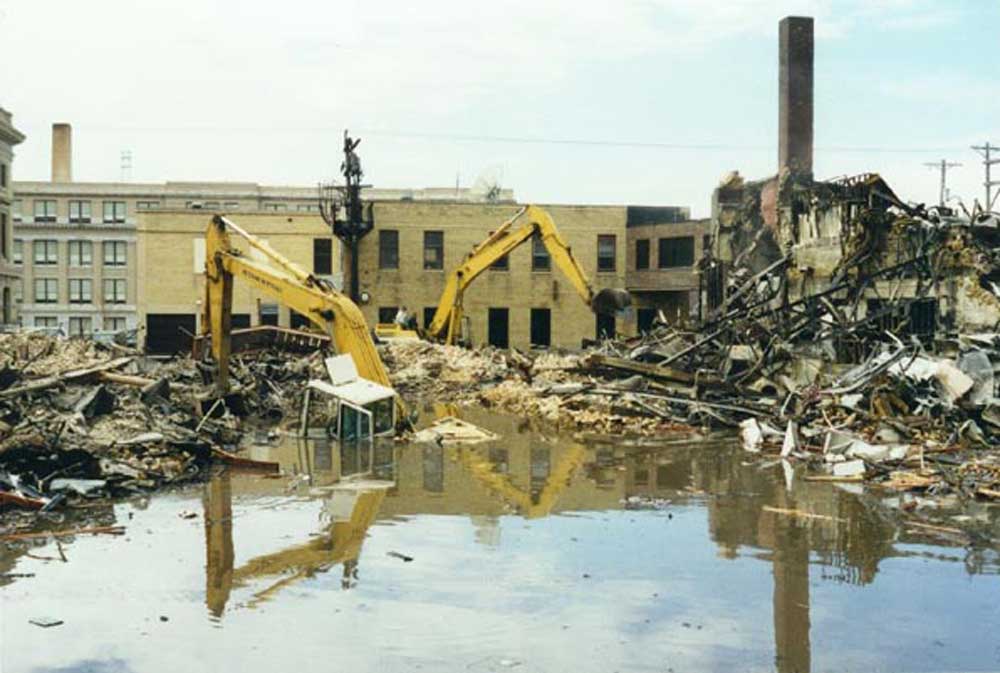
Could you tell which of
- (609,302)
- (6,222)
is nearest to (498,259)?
(609,302)

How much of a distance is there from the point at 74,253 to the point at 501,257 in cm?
7151

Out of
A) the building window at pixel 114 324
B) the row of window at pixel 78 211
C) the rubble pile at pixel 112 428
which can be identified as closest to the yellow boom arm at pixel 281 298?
the rubble pile at pixel 112 428

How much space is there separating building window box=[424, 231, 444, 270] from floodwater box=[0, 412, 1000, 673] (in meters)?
33.8

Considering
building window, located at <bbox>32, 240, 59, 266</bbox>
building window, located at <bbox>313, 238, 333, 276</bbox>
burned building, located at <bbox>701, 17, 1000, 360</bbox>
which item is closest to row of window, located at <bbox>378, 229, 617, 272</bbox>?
building window, located at <bbox>313, 238, 333, 276</bbox>

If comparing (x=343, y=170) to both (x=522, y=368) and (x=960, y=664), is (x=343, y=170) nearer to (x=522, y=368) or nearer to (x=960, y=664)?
(x=522, y=368)

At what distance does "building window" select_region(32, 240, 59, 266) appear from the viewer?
96.2 metres

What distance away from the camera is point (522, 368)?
30.5m

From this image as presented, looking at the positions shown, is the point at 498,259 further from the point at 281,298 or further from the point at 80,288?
the point at 80,288

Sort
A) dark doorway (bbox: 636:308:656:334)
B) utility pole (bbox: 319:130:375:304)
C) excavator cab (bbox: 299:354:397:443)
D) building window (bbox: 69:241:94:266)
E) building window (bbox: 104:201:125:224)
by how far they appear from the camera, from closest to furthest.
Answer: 1. excavator cab (bbox: 299:354:397:443)
2. utility pole (bbox: 319:130:375:304)
3. dark doorway (bbox: 636:308:656:334)
4. building window (bbox: 69:241:94:266)
5. building window (bbox: 104:201:125:224)

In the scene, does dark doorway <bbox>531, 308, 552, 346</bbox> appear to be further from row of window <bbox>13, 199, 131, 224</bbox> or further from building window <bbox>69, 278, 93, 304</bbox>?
building window <bbox>69, 278, 93, 304</bbox>

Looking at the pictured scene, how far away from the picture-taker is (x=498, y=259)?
36.8 meters

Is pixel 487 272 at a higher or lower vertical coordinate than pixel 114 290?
lower

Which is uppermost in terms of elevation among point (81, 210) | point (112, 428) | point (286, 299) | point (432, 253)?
point (81, 210)

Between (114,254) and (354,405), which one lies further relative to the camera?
(114,254)
